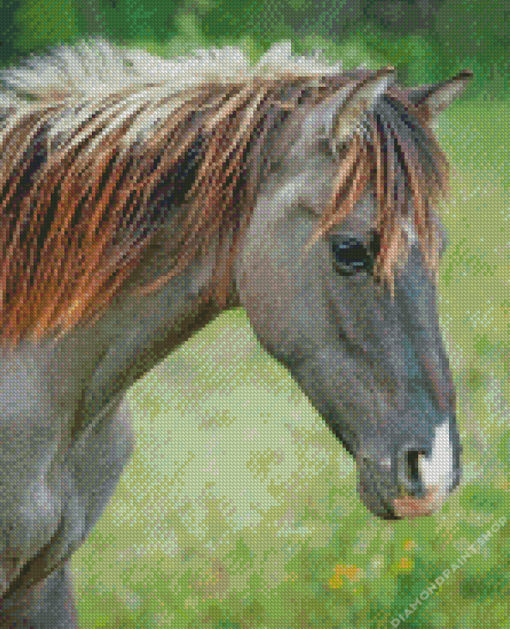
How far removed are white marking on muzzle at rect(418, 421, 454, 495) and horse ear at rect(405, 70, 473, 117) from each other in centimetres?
66

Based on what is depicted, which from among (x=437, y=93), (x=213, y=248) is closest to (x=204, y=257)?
(x=213, y=248)

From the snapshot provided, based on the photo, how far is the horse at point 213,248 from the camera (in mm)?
1519

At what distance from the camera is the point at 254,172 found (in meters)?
1.60

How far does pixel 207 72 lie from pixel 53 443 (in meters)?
0.85

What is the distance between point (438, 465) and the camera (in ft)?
4.93

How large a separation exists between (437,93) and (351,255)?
1.37ft

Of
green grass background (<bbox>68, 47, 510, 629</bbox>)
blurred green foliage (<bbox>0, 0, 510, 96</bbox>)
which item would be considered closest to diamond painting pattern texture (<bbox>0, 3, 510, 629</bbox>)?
green grass background (<bbox>68, 47, 510, 629</bbox>)

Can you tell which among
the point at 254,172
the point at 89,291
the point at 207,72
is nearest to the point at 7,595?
the point at 89,291

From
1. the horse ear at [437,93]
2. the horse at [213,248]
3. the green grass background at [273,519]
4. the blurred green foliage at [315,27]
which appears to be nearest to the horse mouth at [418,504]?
the horse at [213,248]

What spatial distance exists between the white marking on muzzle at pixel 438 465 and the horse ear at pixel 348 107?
0.58m

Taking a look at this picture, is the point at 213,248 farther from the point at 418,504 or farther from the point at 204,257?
the point at 418,504

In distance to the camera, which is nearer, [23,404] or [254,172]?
[254,172]

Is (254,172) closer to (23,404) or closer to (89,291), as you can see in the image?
(89,291)

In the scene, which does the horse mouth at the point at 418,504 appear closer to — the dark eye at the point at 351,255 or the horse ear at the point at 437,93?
the dark eye at the point at 351,255
